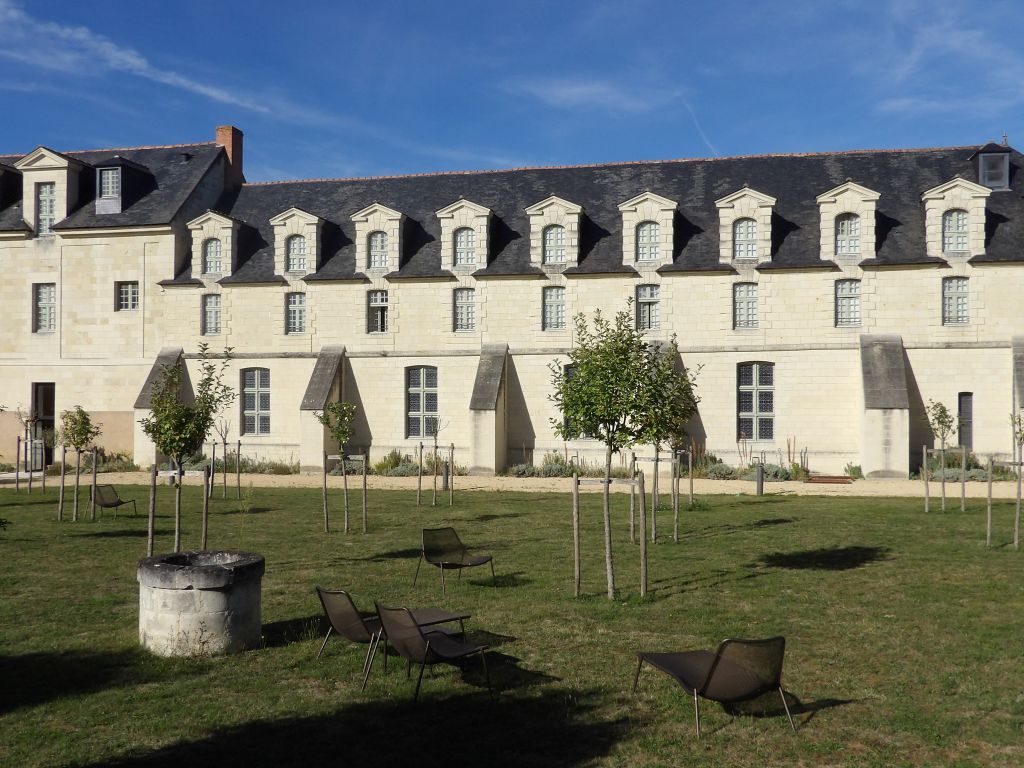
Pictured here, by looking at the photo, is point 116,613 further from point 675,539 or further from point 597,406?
point 675,539

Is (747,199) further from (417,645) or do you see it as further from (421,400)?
(417,645)

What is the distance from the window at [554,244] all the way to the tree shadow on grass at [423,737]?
21.9 m

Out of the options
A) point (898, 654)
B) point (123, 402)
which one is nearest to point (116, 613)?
point (898, 654)

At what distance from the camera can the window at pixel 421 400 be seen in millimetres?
28469

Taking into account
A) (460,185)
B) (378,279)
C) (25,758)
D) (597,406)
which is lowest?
(25,758)

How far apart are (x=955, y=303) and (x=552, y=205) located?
1195 cm

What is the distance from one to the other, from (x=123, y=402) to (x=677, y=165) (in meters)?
20.1

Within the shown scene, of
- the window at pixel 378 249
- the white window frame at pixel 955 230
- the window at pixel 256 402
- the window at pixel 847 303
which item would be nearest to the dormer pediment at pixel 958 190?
the white window frame at pixel 955 230

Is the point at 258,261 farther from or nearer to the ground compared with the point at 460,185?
nearer to the ground

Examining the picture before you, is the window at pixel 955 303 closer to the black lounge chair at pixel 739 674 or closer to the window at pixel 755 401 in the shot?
the window at pixel 755 401

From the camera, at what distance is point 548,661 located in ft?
26.7

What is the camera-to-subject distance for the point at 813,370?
26.3 meters

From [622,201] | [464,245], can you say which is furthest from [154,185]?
[622,201]

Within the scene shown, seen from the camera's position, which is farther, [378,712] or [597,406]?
[597,406]
